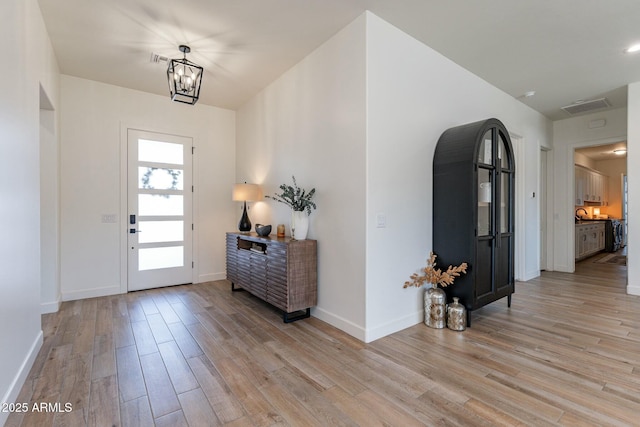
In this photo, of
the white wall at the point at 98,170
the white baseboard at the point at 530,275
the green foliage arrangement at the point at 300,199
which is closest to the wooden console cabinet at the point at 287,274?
the green foliage arrangement at the point at 300,199

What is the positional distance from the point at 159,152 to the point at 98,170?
83 cm

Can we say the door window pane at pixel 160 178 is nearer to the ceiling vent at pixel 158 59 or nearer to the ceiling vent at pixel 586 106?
the ceiling vent at pixel 158 59

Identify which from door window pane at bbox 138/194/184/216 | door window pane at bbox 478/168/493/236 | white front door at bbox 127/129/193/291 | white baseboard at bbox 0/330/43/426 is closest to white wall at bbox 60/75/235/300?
white front door at bbox 127/129/193/291

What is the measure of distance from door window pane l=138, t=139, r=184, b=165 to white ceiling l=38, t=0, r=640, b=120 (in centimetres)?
87

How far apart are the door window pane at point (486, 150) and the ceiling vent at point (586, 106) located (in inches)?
117

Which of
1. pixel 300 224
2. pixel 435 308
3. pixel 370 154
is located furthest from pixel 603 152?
pixel 300 224

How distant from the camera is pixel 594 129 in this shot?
5.31m

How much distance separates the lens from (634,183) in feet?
13.7

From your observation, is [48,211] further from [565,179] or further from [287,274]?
[565,179]

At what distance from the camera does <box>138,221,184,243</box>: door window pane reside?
449 cm

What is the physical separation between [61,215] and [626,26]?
21.6 ft

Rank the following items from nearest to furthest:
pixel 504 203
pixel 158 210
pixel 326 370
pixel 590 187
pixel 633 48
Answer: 1. pixel 326 370
2. pixel 633 48
3. pixel 504 203
4. pixel 158 210
5. pixel 590 187

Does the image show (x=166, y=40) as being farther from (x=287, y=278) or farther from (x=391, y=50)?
(x=287, y=278)

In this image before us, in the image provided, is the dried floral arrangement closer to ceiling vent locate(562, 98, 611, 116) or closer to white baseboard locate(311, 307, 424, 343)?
white baseboard locate(311, 307, 424, 343)
